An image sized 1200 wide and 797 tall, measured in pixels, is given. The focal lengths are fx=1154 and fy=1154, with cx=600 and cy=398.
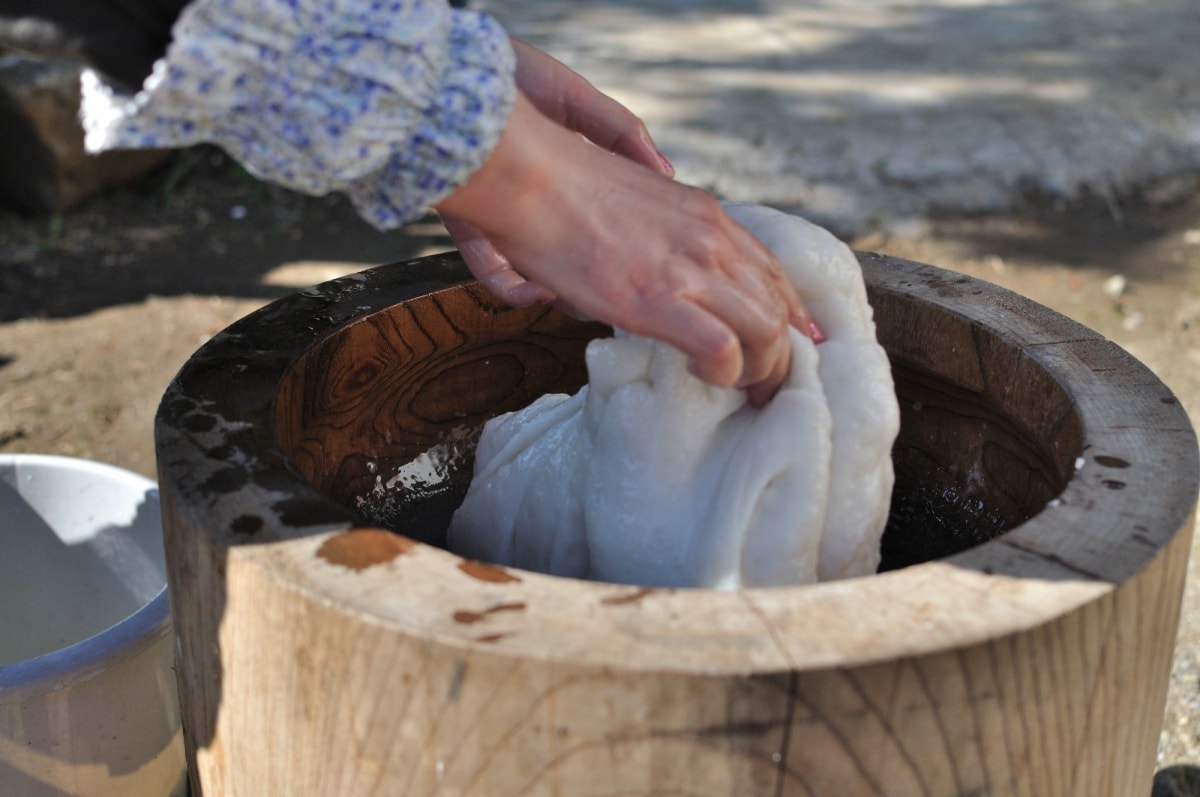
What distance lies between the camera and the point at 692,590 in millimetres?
896

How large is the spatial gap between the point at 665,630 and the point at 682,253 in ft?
1.13

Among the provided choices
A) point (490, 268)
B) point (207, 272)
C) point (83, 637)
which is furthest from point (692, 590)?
point (207, 272)

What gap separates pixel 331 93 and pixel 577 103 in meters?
0.55

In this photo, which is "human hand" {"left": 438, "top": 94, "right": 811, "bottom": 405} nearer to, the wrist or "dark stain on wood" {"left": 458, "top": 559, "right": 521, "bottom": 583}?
the wrist

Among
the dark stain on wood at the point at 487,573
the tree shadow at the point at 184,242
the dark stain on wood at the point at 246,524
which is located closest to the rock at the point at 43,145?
the tree shadow at the point at 184,242

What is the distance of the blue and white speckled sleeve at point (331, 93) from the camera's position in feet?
2.90

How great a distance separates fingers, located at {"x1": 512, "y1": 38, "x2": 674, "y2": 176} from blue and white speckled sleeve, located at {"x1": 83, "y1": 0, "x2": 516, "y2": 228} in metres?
0.44

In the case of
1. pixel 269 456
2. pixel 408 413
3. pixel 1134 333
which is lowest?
pixel 1134 333

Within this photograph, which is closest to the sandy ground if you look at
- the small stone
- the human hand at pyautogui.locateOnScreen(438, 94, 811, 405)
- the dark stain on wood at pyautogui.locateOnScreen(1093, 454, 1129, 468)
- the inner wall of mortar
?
the small stone

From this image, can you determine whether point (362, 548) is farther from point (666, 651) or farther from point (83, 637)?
point (83, 637)

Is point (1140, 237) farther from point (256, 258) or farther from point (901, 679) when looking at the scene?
point (901, 679)

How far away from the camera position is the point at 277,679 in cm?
92

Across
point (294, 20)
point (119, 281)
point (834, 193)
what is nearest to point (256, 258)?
point (119, 281)

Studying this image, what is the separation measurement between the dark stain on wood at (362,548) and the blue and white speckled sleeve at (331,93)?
0.91ft
